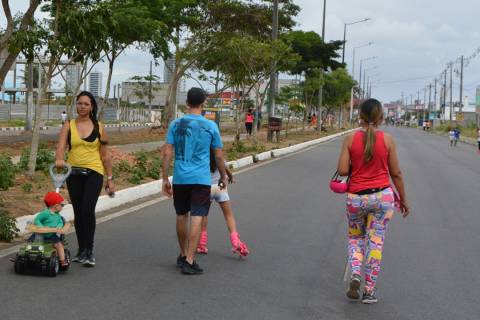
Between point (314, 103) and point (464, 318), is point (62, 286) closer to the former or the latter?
point (464, 318)

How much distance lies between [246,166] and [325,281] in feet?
41.3

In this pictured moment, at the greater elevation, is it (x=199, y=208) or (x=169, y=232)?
(x=199, y=208)

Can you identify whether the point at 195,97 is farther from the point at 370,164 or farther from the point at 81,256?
the point at 81,256

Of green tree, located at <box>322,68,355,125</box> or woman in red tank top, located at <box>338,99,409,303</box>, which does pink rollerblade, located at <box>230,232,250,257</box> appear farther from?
green tree, located at <box>322,68,355,125</box>

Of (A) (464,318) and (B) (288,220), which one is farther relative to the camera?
(B) (288,220)

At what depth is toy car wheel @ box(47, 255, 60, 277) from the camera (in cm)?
564

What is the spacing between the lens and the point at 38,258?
221 inches

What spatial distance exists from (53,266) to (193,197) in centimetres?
128

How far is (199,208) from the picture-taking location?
5957mm

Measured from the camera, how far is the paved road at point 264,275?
5.00 meters

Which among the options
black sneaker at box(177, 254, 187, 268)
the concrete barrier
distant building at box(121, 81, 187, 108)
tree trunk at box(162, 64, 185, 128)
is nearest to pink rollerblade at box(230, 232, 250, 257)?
black sneaker at box(177, 254, 187, 268)

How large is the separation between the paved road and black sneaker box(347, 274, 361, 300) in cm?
7

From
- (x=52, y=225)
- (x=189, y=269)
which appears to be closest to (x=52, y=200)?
(x=52, y=225)

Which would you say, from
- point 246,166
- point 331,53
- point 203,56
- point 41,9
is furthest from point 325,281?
point 331,53
